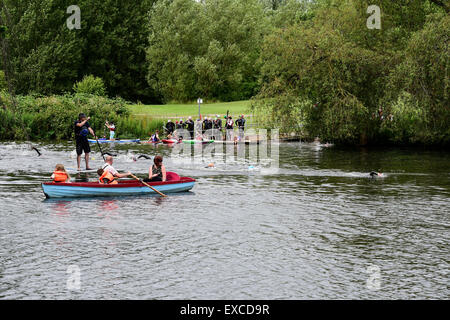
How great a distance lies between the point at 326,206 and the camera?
22.6 metres

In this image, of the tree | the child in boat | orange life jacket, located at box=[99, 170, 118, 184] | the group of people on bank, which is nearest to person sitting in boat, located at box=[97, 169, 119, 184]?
orange life jacket, located at box=[99, 170, 118, 184]

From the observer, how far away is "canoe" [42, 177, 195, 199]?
23.4 meters

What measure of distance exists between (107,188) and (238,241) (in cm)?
799

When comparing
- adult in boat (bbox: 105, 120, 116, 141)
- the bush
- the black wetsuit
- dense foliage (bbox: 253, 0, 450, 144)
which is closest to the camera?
the black wetsuit

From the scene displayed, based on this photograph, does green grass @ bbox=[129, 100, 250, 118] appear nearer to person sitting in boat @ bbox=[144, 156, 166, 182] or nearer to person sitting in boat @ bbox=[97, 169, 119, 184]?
person sitting in boat @ bbox=[144, 156, 166, 182]

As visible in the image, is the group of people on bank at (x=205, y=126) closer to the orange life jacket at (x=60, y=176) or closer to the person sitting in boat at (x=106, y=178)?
the person sitting in boat at (x=106, y=178)

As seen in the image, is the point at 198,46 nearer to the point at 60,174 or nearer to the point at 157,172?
the point at 157,172

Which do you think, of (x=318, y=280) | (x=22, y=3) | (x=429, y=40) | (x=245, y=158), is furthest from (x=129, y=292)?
(x=22, y=3)

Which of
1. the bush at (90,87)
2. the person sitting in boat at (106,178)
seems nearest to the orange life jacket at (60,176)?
the person sitting in boat at (106,178)

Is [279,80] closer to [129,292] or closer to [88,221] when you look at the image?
[88,221]

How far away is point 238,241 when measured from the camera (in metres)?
17.4

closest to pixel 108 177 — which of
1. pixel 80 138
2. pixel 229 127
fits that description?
pixel 80 138

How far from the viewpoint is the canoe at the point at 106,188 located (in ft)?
76.6

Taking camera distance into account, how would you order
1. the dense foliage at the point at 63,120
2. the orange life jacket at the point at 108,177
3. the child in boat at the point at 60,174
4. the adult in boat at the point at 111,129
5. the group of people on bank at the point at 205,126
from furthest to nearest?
the dense foliage at the point at 63,120 < the adult in boat at the point at 111,129 < the group of people on bank at the point at 205,126 < the orange life jacket at the point at 108,177 < the child in boat at the point at 60,174
